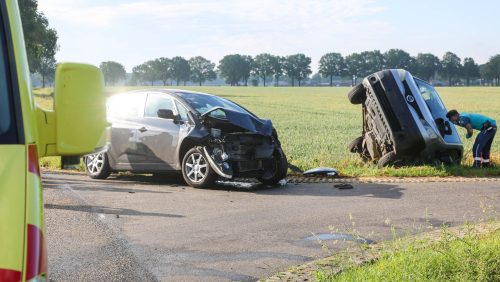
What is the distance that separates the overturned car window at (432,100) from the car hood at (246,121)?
4170 millimetres

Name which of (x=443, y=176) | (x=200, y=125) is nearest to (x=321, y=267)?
(x=200, y=125)

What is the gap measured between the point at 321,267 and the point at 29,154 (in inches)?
154

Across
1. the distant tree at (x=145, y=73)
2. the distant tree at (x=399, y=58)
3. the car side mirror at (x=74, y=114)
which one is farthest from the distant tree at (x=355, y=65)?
the car side mirror at (x=74, y=114)

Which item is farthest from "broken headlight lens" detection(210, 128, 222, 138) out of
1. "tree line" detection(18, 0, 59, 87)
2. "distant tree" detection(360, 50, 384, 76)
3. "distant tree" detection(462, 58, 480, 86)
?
"distant tree" detection(462, 58, 480, 86)

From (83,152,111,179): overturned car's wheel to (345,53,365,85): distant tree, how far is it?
127 m

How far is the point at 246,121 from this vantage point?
37.8 feet

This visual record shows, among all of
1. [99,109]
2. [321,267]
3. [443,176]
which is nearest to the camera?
[99,109]

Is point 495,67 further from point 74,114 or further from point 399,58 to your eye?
point 74,114

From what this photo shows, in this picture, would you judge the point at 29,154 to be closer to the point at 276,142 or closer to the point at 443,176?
the point at 276,142

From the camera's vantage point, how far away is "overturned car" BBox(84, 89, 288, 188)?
1136 centimetres

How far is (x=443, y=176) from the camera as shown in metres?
12.9

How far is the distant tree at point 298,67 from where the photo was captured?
150m

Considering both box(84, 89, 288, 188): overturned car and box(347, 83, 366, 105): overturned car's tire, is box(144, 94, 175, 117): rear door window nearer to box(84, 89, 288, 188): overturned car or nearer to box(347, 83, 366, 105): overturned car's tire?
box(84, 89, 288, 188): overturned car

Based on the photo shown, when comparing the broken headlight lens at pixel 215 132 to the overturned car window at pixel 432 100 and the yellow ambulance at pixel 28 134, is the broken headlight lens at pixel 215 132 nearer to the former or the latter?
the overturned car window at pixel 432 100
